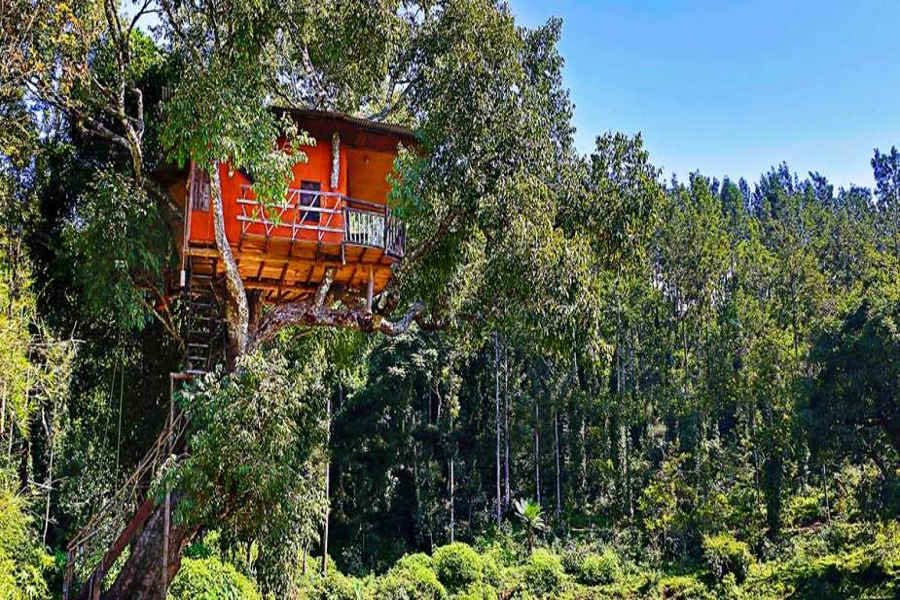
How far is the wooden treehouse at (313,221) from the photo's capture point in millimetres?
11133

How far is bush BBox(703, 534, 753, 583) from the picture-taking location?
23781 mm

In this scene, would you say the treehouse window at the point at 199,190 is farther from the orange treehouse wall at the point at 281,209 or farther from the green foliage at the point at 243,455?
the green foliage at the point at 243,455

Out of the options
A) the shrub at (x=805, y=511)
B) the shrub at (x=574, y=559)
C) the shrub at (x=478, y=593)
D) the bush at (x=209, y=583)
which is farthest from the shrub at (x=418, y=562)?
the shrub at (x=805, y=511)

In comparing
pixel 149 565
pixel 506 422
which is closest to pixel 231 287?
pixel 149 565

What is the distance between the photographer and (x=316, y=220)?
11758mm

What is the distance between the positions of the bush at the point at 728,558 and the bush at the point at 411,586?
749 centimetres

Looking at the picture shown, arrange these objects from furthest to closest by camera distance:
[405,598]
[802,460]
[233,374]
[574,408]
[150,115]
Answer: [574,408] < [802,460] < [405,598] < [150,115] < [233,374]

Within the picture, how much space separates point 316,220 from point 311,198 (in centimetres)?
32

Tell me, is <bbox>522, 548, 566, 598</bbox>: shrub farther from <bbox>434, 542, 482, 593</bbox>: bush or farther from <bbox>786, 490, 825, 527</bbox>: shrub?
<bbox>786, 490, 825, 527</bbox>: shrub

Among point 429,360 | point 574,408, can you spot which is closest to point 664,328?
point 574,408

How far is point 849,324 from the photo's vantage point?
25.3 meters

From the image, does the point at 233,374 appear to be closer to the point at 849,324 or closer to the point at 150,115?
the point at 150,115

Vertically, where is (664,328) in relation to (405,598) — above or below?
above

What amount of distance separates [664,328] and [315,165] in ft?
85.4
